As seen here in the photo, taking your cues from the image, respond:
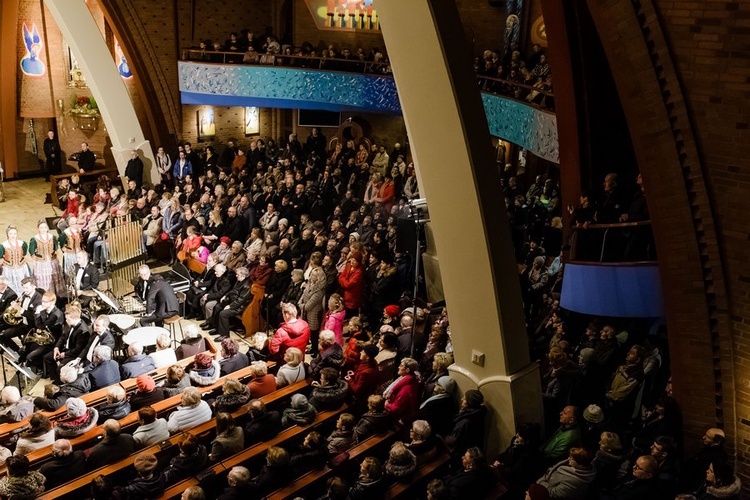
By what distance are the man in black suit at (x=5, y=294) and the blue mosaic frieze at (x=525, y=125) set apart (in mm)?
7753

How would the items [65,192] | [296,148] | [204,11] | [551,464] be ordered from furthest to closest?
1. [204,11]
2. [296,148]
3. [65,192]
4. [551,464]

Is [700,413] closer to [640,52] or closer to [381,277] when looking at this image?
[640,52]

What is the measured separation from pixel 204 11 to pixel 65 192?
6931 mm

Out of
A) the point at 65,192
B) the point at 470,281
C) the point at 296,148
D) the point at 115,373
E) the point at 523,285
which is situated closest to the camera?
the point at 470,281

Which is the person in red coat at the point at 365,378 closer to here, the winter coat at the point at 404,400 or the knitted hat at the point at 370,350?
the knitted hat at the point at 370,350

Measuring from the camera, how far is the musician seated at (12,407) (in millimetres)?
7125

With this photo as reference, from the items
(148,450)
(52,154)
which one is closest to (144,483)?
(148,450)

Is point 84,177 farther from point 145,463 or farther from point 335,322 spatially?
point 145,463

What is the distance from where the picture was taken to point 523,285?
10.0m

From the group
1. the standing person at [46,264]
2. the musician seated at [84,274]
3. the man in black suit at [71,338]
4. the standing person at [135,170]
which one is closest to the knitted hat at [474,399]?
the man in black suit at [71,338]

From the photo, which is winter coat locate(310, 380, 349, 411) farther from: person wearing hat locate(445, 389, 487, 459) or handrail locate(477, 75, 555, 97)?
handrail locate(477, 75, 555, 97)

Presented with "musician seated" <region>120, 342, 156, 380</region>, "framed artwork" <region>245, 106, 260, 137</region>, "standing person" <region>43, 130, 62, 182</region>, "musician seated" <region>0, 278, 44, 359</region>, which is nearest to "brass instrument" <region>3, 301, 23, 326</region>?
"musician seated" <region>0, 278, 44, 359</region>

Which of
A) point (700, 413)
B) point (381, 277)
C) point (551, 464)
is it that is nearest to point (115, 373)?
point (381, 277)

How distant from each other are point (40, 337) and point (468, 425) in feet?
20.1
